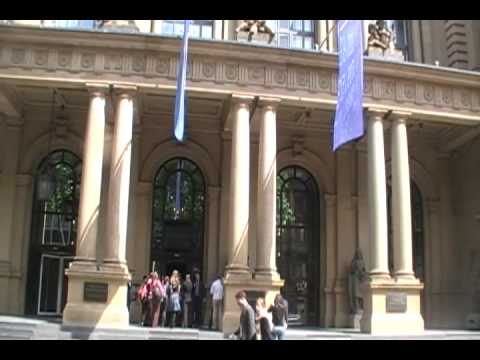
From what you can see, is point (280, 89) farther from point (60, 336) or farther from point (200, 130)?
point (60, 336)

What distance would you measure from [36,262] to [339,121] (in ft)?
40.5

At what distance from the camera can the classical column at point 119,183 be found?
1925 centimetres

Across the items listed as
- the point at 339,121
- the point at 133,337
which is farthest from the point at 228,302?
the point at 339,121

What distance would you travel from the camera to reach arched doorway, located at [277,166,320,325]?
24797mm

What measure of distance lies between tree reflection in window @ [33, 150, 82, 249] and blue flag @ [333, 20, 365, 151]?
35.8 ft

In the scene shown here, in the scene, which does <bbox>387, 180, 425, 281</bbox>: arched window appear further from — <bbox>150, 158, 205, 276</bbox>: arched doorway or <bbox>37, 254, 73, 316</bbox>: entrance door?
<bbox>37, 254, 73, 316</bbox>: entrance door

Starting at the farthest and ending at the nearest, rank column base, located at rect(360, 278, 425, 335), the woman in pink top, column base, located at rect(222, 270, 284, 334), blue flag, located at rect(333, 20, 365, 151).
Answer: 1. column base, located at rect(360, 278, 425, 335)
2. the woman in pink top
3. column base, located at rect(222, 270, 284, 334)
4. blue flag, located at rect(333, 20, 365, 151)

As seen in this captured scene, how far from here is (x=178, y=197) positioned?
24.6 meters

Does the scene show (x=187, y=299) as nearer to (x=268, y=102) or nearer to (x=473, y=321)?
(x=268, y=102)

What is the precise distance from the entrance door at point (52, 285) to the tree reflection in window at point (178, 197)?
3694 millimetres

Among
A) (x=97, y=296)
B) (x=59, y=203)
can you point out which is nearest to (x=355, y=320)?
(x=97, y=296)

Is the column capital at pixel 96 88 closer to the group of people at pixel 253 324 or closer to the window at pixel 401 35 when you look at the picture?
the group of people at pixel 253 324

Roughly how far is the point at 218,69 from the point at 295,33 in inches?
256

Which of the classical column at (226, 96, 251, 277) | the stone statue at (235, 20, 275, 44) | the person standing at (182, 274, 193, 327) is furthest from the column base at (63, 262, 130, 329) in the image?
the stone statue at (235, 20, 275, 44)
